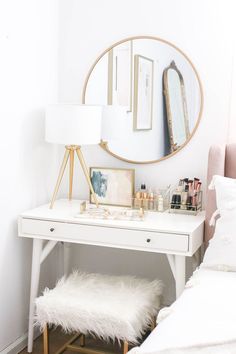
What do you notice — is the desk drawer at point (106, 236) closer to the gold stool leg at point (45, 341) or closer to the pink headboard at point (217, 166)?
the pink headboard at point (217, 166)

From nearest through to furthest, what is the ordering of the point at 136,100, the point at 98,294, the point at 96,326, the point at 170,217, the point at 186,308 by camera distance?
the point at 186,308
the point at 96,326
the point at 98,294
the point at 170,217
the point at 136,100

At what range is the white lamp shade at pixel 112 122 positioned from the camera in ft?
9.23

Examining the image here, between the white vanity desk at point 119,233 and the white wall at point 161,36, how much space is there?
356 mm

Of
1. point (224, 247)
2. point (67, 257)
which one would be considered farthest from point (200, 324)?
point (67, 257)

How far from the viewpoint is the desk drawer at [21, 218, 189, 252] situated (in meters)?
2.43

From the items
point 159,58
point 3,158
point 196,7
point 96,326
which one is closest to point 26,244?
point 3,158

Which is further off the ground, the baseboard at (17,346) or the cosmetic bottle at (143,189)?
the cosmetic bottle at (143,189)

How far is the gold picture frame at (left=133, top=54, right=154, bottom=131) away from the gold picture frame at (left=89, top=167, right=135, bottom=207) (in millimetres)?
277

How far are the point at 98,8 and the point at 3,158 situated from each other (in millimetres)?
1044

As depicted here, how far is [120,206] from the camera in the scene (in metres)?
2.94

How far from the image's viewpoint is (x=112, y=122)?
2822mm

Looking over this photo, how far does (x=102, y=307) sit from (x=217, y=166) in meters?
0.88

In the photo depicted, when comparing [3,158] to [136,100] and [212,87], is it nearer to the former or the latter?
[136,100]

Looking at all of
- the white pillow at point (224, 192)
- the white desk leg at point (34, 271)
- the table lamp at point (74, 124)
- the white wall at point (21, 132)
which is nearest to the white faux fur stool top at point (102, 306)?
the white desk leg at point (34, 271)
